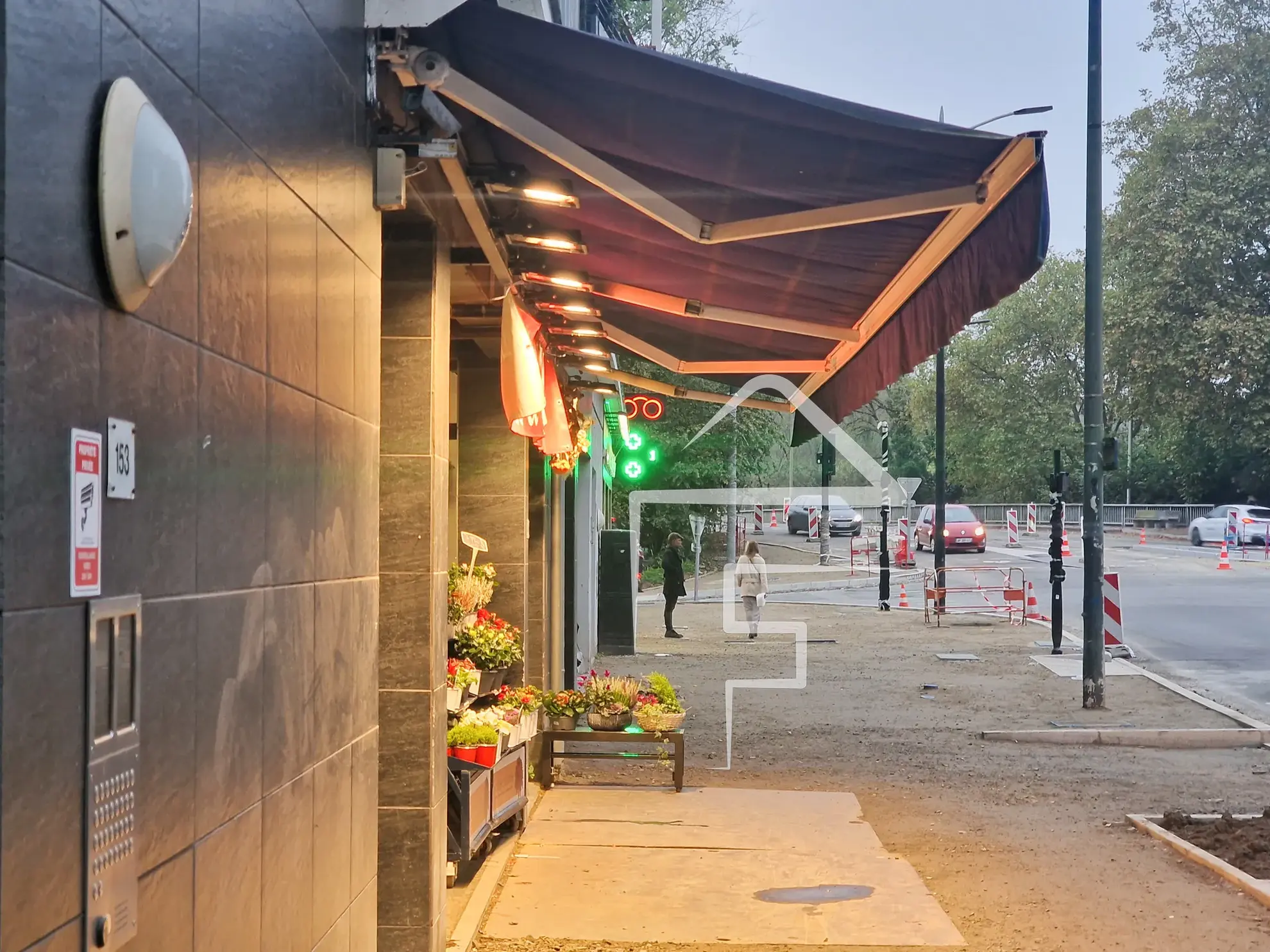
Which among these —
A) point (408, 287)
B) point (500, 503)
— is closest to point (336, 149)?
point (408, 287)

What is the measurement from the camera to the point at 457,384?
9180 mm

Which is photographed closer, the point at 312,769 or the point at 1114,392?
the point at 312,769

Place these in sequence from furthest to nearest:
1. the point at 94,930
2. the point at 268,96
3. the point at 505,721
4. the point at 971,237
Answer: the point at 505,721 → the point at 971,237 → the point at 268,96 → the point at 94,930

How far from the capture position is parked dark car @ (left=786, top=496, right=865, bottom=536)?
57.9 meters

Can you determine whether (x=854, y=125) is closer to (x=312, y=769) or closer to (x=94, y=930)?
(x=312, y=769)

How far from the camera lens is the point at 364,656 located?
14.0 ft

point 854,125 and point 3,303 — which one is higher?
point 854,125

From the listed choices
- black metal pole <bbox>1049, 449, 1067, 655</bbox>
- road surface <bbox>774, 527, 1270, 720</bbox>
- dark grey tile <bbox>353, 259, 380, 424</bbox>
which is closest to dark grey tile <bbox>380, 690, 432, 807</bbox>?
dark grey tile <bbox>353, 259, 380, 424</bbox>

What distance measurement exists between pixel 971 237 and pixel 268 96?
2.83 metres

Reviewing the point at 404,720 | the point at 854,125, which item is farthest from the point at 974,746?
the point at 854,125

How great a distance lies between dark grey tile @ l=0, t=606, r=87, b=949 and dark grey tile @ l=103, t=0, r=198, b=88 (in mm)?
1038

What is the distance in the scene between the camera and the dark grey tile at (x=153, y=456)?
2.26 metres

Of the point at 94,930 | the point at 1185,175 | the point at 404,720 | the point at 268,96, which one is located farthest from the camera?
the point at 1185,175

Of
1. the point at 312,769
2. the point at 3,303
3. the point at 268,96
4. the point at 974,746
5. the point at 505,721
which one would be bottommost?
the point at 974,746
